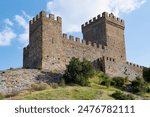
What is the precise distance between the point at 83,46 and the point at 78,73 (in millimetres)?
8651

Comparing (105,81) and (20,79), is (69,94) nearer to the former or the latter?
(20,79)

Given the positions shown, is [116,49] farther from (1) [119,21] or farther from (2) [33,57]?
(2) [33,57]

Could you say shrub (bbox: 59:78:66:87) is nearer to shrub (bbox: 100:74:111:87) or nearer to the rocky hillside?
the rocky hillside

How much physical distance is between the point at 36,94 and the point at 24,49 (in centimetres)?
1803

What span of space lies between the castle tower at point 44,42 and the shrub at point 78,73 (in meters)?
2.82

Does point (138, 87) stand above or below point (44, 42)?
below

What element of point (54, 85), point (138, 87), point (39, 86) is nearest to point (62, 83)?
point (54, 85)

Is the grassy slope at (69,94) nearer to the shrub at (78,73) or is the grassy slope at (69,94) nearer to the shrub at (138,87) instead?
the shrub at (78,73)

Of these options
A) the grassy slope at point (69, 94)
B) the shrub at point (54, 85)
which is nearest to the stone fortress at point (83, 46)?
the shrub at point (54, 85)

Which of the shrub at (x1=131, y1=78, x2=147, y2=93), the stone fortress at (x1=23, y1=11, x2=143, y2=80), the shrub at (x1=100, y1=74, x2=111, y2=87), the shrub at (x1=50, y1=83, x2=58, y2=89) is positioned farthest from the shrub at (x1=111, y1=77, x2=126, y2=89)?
the shrub at (x1=50, y1=83, x2=58, y2=89)

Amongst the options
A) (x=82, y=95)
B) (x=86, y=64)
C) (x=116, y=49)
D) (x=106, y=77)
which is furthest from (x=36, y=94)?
(x=116, y=49)

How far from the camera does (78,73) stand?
47.3 meters

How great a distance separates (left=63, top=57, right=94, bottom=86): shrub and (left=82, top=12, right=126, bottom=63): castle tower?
1082 cm

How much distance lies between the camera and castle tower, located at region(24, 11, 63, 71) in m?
49.3
